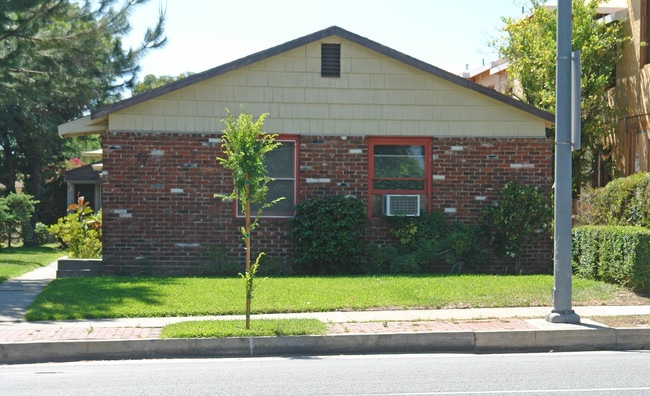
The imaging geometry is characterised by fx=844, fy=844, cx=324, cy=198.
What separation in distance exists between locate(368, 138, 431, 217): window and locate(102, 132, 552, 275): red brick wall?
1.01 ft

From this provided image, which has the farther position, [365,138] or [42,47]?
[42,47]

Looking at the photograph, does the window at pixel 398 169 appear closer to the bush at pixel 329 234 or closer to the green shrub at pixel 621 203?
the bush at pixel 329 234

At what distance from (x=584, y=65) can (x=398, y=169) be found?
696 centimetres

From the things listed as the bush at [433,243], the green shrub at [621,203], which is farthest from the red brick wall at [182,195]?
the green shrub at [621,203]

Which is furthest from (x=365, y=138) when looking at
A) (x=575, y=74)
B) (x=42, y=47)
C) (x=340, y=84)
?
(x=42, y=47)

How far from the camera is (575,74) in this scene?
11.5m

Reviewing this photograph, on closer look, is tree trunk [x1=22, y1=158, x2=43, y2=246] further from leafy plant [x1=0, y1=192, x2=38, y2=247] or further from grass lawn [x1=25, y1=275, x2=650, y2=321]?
grass lawn [x1=25, y1=275, x2=650, y2=321]

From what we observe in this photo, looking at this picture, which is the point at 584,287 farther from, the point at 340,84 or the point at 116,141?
the point at 116,141

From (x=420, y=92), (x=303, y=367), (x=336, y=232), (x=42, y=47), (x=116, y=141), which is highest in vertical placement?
(x=42, y=47)

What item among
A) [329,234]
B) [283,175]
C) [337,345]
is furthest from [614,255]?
[283,175]

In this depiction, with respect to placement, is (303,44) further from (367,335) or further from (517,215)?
(367,335)

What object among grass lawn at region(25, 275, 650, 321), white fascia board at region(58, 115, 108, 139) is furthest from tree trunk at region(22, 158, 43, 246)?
grass lawn at region(25, 275, 650, 321)

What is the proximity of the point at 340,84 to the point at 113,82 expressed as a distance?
7397mm

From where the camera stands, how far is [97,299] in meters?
13.4
